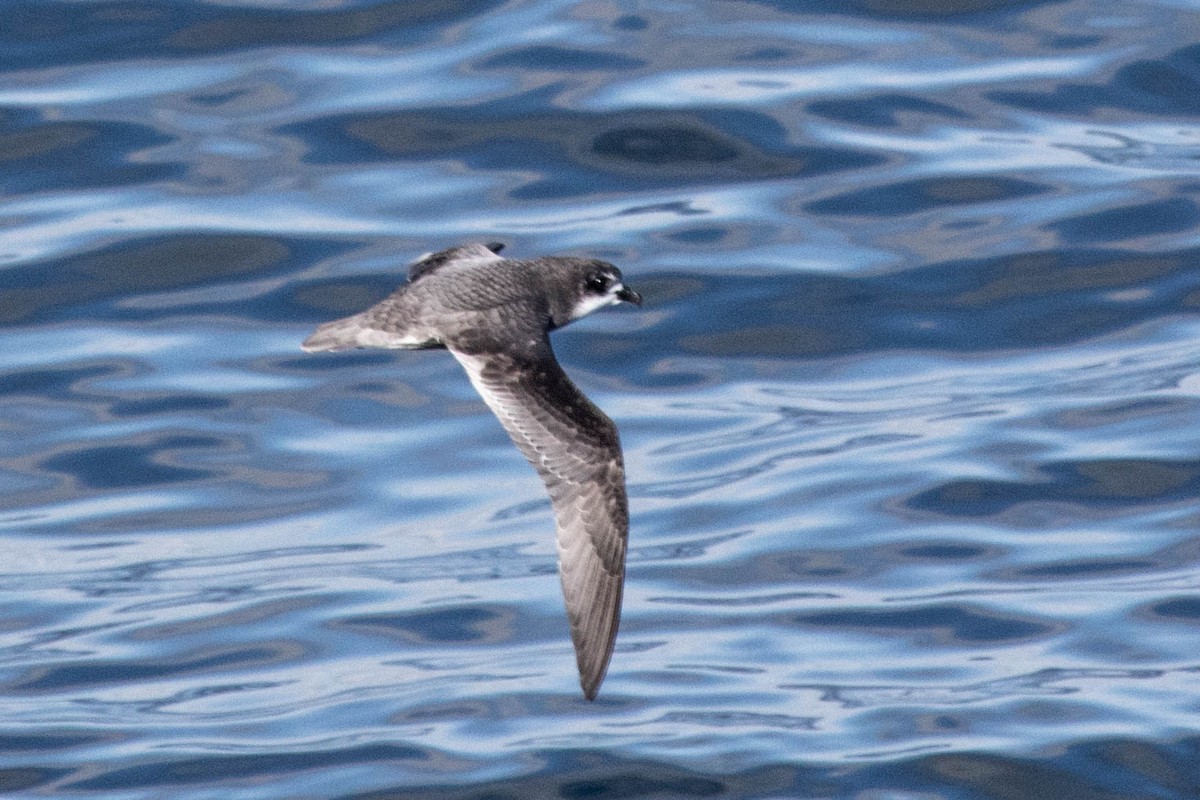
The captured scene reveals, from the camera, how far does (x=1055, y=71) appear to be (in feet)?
51.8

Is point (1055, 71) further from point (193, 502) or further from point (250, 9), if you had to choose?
point (193, 502)

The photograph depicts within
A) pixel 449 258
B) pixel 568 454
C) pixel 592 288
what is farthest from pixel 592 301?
pixel 449 258

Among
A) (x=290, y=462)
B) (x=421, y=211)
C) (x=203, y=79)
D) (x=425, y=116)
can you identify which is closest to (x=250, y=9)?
(x=203, y=79)

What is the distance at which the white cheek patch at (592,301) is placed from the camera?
25.8 ft

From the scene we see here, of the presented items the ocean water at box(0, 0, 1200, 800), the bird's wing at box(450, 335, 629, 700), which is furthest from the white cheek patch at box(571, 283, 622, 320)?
the ocean water at box(0, 0, 1200, 800)

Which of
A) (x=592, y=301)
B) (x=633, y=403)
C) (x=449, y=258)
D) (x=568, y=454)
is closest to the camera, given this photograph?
(x=568, y=454)

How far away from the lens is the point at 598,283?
26.0ft

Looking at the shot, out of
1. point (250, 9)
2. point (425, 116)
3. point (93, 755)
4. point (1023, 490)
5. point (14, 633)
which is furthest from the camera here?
point (250, 9)

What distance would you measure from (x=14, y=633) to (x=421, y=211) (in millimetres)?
4440

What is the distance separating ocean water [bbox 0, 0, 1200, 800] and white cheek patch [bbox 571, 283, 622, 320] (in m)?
2.09

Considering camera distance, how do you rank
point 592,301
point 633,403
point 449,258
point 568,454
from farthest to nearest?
point 633,403
point 449,258
point 592,301
point 568,454

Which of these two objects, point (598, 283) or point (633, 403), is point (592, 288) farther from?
point (633, 403)

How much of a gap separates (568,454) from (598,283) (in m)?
0.82

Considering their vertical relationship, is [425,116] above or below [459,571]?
above
